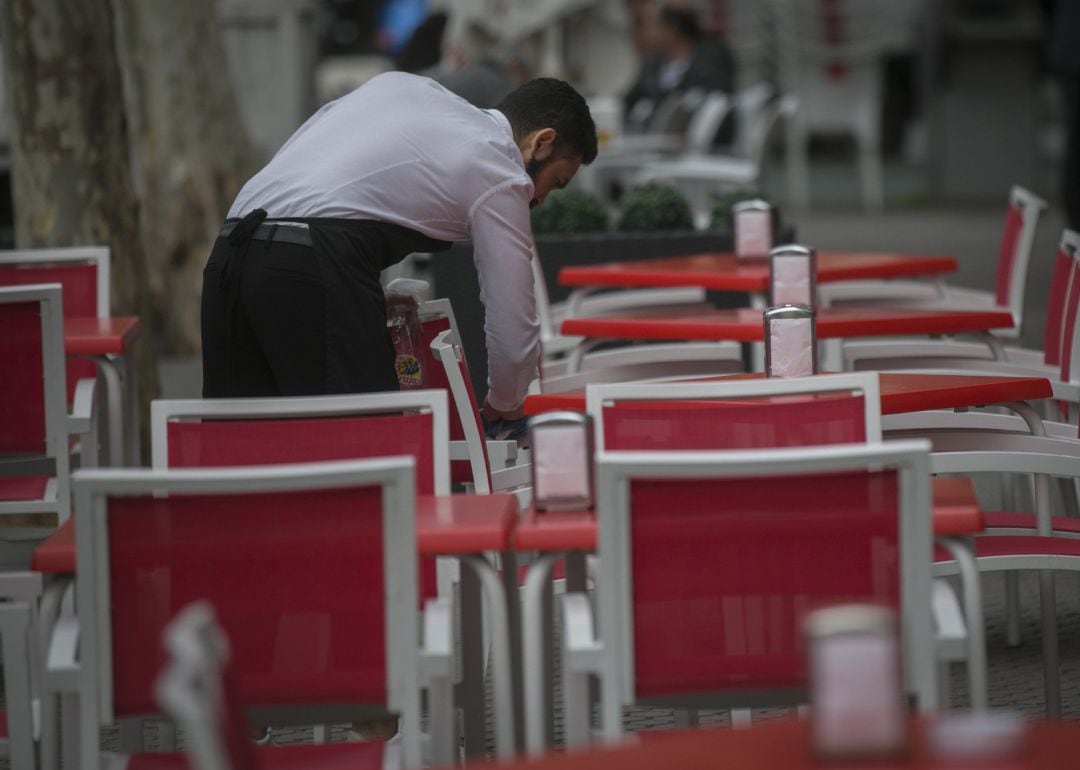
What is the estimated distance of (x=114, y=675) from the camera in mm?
2736

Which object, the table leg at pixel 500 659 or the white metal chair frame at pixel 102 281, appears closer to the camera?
the table leg at pixel 500 659

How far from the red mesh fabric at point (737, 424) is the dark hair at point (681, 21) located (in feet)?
30.5

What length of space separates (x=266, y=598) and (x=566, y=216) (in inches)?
210

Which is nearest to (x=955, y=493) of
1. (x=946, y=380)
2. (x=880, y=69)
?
(x=946, y=380)

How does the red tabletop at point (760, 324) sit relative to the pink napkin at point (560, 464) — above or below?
above

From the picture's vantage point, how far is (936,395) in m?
4.10

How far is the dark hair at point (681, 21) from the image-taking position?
12438mm

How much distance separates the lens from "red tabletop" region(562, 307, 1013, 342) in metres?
5.21

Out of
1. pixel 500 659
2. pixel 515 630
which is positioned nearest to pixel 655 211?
pixel 515 630

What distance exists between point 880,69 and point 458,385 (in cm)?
1509

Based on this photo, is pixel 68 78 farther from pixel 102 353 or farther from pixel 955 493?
pixel 955 493

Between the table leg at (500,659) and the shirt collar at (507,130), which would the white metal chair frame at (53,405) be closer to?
the shirt collar at (507,130)

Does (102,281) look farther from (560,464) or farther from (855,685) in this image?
(855,685)

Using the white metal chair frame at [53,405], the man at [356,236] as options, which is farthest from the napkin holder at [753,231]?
the white metal chair frame at [53,405]
